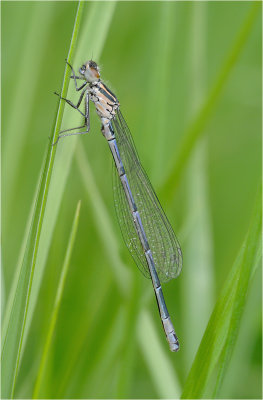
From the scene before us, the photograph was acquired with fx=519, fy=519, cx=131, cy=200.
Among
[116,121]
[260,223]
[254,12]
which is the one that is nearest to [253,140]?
[116,121]

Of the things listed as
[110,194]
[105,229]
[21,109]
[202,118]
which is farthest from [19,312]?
[110,194]

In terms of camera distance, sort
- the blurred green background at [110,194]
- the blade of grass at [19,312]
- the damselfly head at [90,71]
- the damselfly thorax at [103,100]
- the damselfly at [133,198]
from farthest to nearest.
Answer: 1. the damselfly thorax at [103,100]
2. the damselfly at [133,198]
3. the damselfly head at [90,71]
4. the blurred green background at [110,194]
5. the blade of grass at [19,312]

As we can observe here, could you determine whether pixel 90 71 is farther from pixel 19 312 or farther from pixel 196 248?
pixel 19 312

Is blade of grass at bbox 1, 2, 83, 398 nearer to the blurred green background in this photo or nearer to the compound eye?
the blurred green background

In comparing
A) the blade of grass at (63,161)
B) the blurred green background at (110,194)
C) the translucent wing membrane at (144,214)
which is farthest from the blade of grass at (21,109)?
the blade of grass at (63,161)

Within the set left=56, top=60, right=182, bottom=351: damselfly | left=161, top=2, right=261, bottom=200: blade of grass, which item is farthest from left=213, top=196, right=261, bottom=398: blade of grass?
left=56, top=60, right=182, bottom=351: damselfly

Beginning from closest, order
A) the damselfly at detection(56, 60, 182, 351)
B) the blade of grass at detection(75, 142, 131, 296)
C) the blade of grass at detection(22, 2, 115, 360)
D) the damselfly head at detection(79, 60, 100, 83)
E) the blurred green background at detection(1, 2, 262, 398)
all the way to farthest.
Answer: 1. the blade of grass at detection(22, 2, 115, 360)
2. the blurred green background at detection(1, 2, 262, 398)
3. the blade of grass at detection(75, 142, 131, 296)
4. the damselfly head at detection(79, 60, 100, 83)
5. the damselfly at detection(56, 60, 182, 351)

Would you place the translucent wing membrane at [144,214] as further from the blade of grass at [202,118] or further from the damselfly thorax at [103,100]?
the blade of grass at [202,118]
